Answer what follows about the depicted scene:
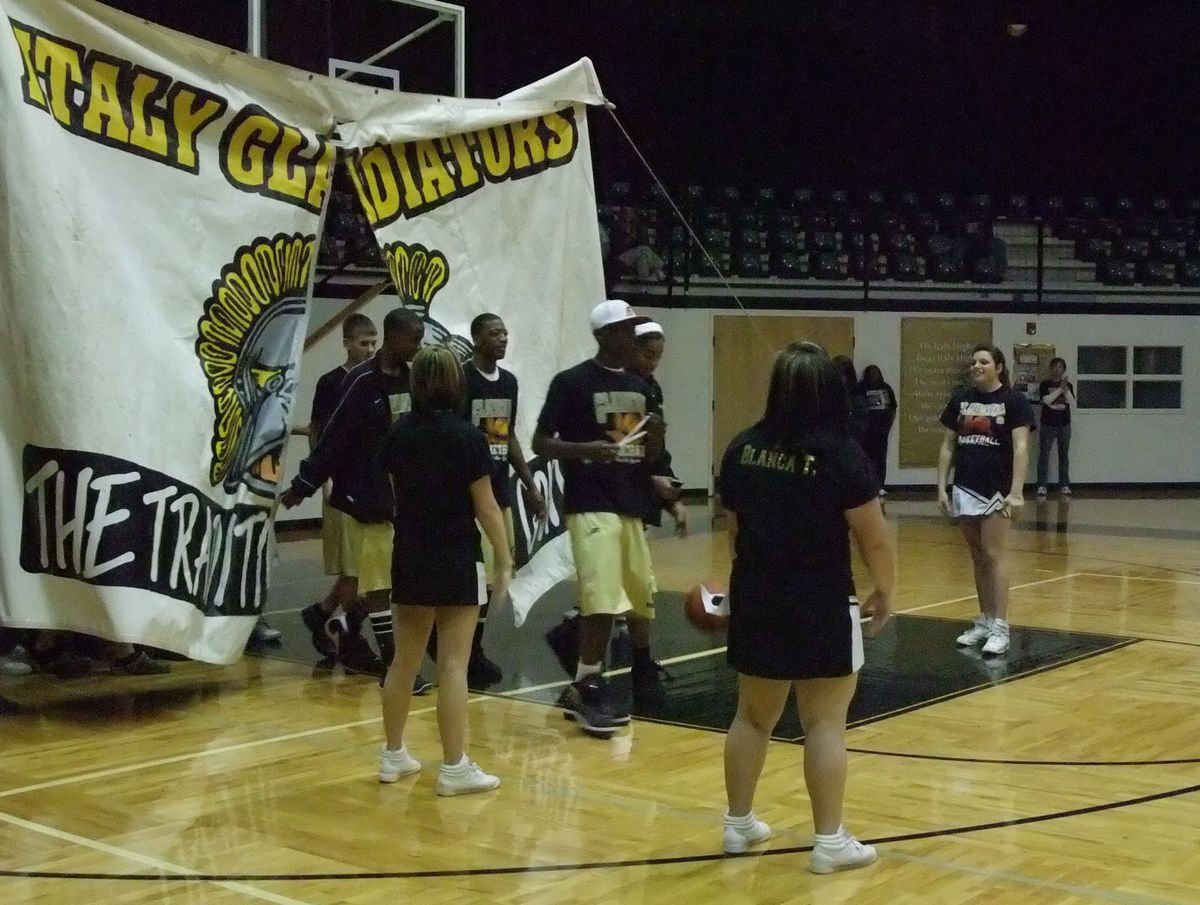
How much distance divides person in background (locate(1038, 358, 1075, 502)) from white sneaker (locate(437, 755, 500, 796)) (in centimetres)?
1464

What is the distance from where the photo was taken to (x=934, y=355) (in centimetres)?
1933

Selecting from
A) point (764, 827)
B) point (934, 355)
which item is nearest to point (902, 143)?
point (934, 355)

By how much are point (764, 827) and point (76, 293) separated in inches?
150

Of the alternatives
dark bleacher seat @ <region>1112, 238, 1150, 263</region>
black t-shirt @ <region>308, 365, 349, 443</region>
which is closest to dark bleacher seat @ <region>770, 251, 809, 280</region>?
dark bleacher seat @ <region>1112, 238, 1150, 263</region>

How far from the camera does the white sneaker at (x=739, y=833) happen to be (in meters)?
4.53

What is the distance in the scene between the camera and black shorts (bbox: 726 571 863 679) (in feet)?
13.8

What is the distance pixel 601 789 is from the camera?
5312 mm

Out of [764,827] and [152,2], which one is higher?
[152,2]

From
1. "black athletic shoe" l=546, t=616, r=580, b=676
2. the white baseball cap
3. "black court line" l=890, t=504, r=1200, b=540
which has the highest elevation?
the white baseball cap

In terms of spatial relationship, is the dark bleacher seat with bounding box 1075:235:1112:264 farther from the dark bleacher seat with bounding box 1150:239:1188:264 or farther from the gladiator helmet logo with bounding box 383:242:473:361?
the gladiator helmet logo with bounding box 383:242:473:361

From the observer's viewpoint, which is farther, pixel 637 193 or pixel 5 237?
pixel 637 193

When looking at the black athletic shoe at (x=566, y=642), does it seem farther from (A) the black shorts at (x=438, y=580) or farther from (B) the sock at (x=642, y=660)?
(A) the black shorts at (x=438, y=580)

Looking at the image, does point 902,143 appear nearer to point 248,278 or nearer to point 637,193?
point 637,193

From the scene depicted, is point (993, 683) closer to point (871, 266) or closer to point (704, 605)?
point (704, 605)
